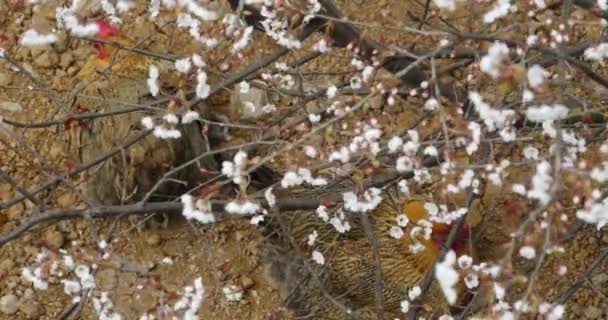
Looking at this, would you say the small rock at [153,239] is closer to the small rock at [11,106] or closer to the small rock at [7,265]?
the small rock at [7,265]

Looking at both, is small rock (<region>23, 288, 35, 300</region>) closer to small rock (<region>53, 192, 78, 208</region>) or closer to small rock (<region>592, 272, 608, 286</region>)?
small rock (<region>53, 192, 78, 208</region>)

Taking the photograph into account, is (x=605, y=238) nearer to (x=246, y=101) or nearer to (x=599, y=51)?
(x=246, y=101)

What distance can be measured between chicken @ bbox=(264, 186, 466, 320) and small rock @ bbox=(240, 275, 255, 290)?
0.35 m

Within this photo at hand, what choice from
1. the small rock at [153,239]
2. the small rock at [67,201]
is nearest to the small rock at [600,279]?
the small rock at [153,239]

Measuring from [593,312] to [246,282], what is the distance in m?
1.59

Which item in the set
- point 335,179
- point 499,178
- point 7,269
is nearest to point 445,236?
point 335,179

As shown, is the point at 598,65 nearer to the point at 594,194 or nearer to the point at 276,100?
the point at 276,100

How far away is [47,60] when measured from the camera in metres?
4.39

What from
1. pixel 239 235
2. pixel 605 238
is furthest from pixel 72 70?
pixel 605 238

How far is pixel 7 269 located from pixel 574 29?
2.96 metres

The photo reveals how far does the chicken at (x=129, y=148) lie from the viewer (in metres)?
3.70

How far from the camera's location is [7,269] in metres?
4.04

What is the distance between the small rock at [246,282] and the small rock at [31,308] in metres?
0.97

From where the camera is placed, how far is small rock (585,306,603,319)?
148 inches
